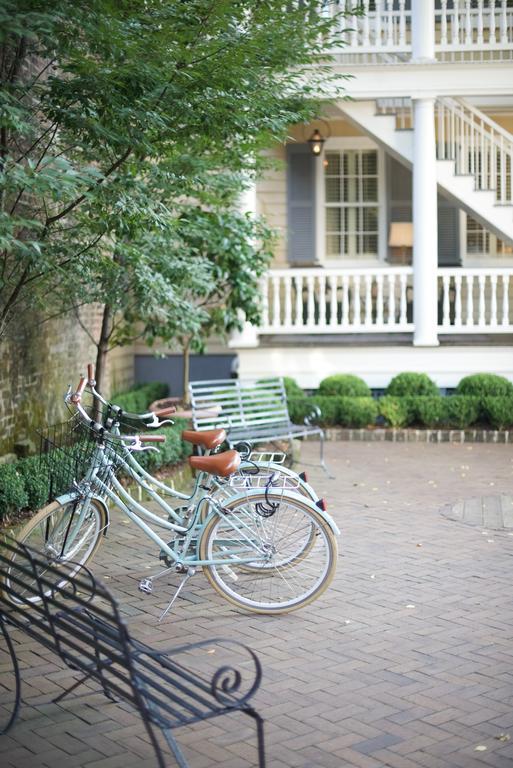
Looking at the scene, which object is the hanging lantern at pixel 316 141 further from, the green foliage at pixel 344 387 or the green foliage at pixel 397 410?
the green foliage at pixel 397 410

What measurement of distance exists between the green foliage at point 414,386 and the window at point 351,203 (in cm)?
383

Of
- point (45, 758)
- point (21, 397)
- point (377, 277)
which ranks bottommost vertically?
point (45, 758)

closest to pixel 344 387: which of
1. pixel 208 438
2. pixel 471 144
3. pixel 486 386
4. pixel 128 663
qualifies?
pixel 486 386

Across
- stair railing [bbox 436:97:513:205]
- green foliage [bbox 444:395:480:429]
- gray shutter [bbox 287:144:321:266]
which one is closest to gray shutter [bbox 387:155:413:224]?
gray shutter [bbox 287:144:321:266]

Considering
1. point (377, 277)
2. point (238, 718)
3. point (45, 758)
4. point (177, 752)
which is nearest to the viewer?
point (177, 752)

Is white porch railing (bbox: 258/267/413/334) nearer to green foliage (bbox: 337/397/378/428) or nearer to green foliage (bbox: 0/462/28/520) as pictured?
green foliage (bbox: 337/397/378/428)

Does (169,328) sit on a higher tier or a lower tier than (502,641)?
higher

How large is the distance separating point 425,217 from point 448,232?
9.52 feet

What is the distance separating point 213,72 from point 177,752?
4.42 meters

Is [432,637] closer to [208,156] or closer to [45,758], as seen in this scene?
[45,758]

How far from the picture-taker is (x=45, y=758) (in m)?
4.43

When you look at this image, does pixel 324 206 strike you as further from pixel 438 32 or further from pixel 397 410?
pixel 397 410

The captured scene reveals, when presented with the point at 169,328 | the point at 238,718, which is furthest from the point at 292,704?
the point at 169,328

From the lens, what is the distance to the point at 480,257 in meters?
17.7
